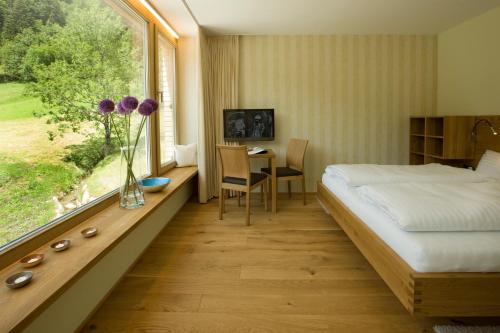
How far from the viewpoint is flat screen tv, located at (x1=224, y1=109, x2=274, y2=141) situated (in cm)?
433

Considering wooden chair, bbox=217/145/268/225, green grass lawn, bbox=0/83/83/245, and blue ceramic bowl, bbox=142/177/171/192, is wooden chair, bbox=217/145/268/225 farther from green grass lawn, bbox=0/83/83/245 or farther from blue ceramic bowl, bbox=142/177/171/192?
green grass lawn, bbox=0/83/83/245

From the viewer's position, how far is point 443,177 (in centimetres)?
263

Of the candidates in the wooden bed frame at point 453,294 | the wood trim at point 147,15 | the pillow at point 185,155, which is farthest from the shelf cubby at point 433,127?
the wood trim at point 147,15

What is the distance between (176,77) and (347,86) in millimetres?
2579

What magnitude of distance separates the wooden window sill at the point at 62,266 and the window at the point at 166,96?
1.74 m

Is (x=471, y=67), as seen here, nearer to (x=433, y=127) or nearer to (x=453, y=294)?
(x=433, y=127)

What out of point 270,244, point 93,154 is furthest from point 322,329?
point 93,154

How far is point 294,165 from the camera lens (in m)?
4.17

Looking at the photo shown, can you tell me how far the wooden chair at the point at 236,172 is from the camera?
3.26 m

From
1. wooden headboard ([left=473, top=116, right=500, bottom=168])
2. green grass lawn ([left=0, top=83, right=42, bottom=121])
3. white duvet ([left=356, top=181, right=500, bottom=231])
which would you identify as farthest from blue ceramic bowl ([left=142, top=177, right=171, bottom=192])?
wooden headboard ([left=473, top=116, right=500, bottom=168])

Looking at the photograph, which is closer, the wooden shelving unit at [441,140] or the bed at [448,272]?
the bed at [448,272]

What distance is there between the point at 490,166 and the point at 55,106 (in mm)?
3742

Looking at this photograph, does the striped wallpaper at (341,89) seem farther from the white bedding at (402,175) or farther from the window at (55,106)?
the window at (55,106)

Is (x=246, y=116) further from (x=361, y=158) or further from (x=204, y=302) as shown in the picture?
(x=204, y=302)
